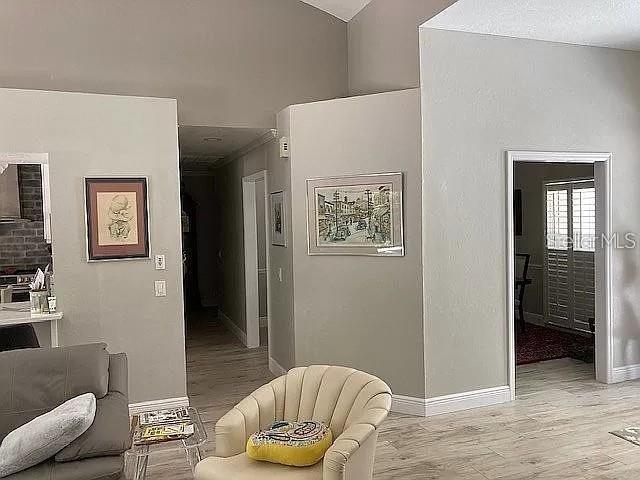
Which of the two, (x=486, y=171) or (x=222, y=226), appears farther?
(x=222, y=226)

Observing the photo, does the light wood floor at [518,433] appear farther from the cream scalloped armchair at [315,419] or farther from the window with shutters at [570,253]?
the window with shutters at [570,253]

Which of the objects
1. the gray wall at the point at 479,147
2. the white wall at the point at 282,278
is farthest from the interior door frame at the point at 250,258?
the gray wall at the point at 479,147

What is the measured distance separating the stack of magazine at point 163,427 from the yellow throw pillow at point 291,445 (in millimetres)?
399

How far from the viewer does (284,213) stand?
5426 mm

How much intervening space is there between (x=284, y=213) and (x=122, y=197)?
4.80ft

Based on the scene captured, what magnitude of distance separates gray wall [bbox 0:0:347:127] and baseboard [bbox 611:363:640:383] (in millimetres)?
3709

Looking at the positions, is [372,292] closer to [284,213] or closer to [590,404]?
[284,213]

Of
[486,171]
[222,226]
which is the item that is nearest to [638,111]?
[486,171]

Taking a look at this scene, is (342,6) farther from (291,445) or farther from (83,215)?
(291,445)

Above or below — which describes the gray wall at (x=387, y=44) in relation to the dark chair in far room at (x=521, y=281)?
above

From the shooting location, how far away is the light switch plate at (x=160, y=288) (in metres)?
4.75

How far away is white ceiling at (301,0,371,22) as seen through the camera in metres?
5.52

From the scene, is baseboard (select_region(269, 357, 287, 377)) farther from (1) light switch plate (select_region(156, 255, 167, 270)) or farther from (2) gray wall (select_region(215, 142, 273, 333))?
(1) light switch plate (select_region(156, 255, 167, 270))

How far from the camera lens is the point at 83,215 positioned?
451 cm
